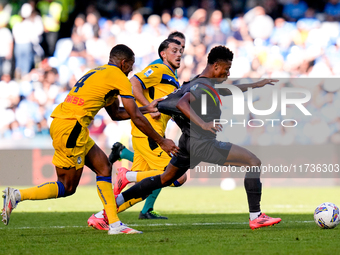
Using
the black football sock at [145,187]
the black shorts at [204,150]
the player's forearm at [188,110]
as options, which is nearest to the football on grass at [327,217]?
the black shorts at [204,150]

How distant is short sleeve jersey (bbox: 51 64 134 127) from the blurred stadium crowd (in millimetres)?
8157

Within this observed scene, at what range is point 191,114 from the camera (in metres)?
5.86

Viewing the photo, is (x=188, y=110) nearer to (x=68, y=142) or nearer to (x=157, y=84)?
(x=68, y=142)

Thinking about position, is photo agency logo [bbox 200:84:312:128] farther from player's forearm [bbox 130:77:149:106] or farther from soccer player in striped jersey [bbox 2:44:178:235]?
soccer player in striped jersey [bbox 2:44:178:235]

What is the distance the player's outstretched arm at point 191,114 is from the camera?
18.8 feet

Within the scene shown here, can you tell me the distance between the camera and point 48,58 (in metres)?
16.5

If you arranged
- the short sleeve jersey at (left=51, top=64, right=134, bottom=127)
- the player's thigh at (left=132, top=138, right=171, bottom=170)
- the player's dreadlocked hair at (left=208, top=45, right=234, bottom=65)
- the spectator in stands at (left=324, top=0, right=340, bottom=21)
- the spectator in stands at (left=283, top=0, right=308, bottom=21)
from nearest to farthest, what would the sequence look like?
the short sleeve jersey at (left=51, top=64, right=134, bottom=127) → the player's dreadlocked hair at (left=208, top=45, right=234, bottom=65) → the player's thigh at (left=132, top=138, right=171, bottom=170) → the spectator in stands at (left=324, top=0, right=340, bottom=21) → the spectator in stands at (left=283, top=0, right=308, bottom=21)

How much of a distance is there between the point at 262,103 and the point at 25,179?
6.78 m

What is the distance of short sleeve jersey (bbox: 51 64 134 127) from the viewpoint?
5.94 metres

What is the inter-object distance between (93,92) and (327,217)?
3.04m

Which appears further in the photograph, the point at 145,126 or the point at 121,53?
the point at 121,53

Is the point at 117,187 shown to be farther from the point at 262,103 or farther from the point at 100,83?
the point at 262,103

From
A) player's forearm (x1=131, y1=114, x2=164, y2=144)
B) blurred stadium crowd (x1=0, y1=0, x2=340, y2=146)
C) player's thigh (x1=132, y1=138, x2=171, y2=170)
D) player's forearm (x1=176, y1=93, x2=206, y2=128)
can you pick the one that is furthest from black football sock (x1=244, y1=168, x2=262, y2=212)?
blurred stadium crowd (x1=0, y1=0, x2=340, y2=146)

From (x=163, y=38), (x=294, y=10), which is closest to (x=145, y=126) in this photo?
(x=163, y=38)
